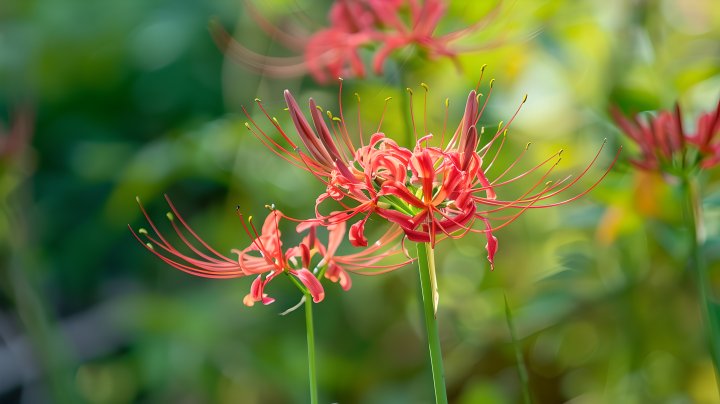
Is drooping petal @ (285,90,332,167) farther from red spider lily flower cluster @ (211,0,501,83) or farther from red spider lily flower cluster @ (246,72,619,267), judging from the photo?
red spider lily flower cluster @ (211,0,501,83)

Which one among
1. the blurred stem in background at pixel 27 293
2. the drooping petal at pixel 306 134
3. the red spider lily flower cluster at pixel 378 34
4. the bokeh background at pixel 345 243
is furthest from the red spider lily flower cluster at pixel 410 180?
the blurred stem in background at pixel 27 293

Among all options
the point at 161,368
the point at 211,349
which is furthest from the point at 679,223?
the point at 161,368

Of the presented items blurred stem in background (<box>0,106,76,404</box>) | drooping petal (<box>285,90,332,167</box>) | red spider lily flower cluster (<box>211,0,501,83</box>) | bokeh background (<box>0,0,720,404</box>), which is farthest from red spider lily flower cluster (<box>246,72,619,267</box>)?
blurred stem in background (<box>0,106,76,404</box>)

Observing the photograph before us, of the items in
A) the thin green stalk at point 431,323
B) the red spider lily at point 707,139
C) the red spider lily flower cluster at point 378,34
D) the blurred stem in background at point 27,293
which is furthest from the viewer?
the blurred stem in background at point 27,293

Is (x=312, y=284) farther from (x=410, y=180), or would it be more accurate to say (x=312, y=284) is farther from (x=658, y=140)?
(x=658, y=140)

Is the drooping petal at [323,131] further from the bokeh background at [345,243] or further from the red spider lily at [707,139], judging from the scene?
the red spider lily at [707,139]

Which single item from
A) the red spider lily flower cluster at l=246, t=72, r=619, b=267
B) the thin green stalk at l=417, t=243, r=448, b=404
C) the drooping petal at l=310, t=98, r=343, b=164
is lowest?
the thin green stalk at l=417, t=243, r=448, b=404

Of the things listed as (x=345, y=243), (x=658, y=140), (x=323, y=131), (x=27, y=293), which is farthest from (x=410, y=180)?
(x=27, y=293)

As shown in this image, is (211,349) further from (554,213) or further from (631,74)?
(631,74)
